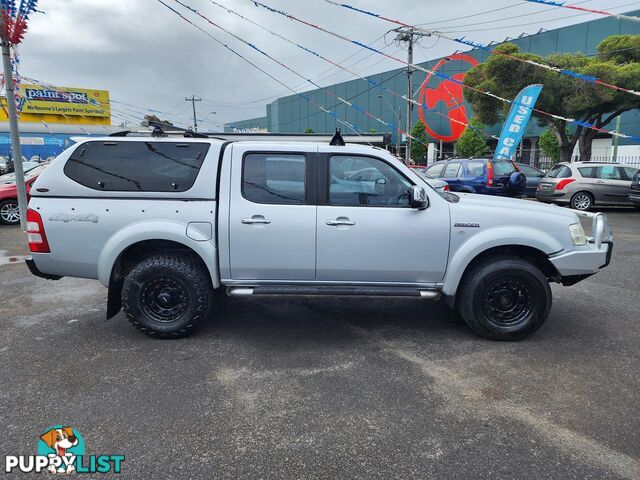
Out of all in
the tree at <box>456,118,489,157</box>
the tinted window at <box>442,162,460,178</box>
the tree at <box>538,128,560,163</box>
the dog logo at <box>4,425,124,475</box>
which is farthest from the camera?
the tree at <box>456,118,489,157</box>

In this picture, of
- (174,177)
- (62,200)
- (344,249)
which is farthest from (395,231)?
(62,200)

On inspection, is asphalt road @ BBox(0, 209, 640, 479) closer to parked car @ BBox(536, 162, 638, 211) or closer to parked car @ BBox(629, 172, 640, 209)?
parked car @ BBox(629, 172, 640, 209)

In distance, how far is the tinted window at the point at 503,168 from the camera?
1336 centimetres

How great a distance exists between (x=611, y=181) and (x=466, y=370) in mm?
12449

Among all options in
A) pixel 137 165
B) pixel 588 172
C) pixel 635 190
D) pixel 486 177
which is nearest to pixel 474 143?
pixel 588 172

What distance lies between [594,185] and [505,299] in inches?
444

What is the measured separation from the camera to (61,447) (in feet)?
8.81

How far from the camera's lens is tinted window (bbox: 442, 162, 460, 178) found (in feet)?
45.8

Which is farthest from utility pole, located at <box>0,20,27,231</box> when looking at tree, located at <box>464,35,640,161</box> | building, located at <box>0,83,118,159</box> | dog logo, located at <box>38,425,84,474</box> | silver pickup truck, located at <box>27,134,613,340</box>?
building, located at <box>0,83,118,159</box>

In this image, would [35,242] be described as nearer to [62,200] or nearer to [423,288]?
[62,200]

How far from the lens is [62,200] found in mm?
4109

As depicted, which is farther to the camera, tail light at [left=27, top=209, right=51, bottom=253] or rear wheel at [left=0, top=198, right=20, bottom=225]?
rear wheel at [left=0, top=198, right=20, bottom=225]

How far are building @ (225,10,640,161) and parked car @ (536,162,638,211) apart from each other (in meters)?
7.21

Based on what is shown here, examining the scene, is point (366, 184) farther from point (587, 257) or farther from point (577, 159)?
point (577, 159)
